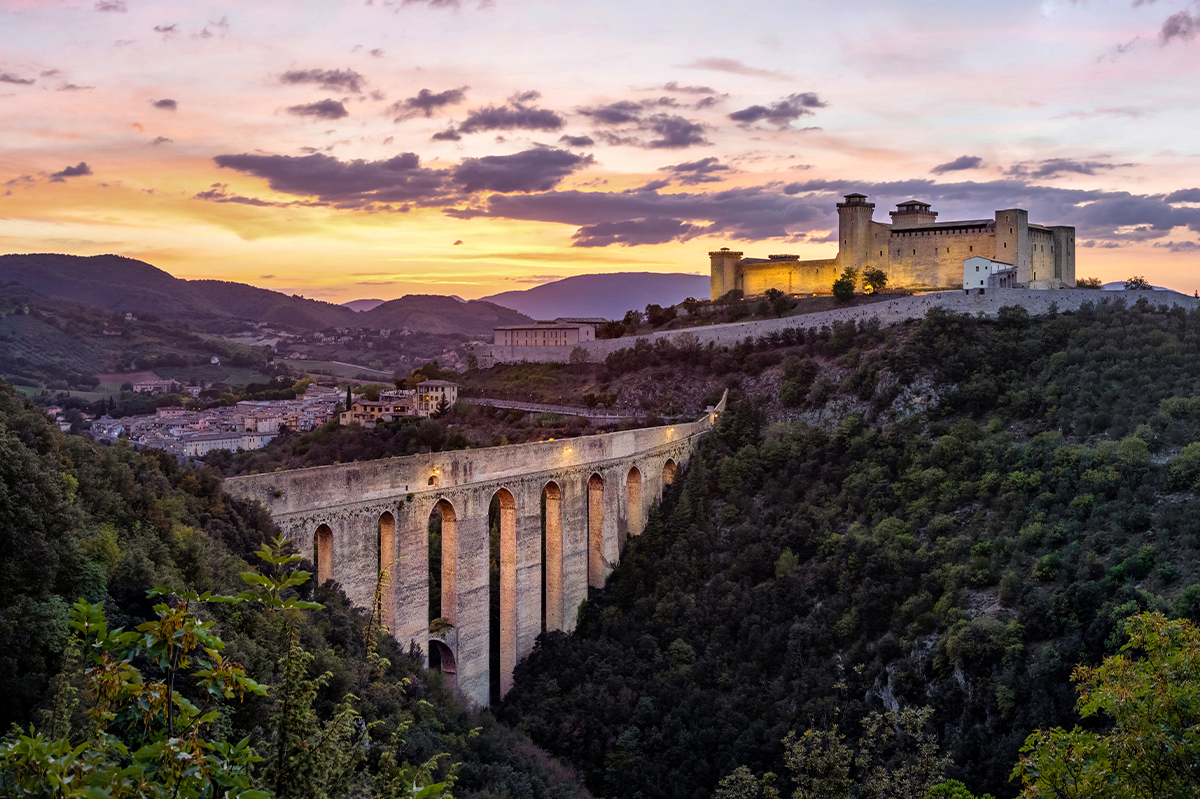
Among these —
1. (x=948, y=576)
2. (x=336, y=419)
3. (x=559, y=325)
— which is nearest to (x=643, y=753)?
(x=948, y=576)

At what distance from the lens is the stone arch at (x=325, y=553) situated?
21.1 m

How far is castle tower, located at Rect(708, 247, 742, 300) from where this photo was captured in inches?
2581

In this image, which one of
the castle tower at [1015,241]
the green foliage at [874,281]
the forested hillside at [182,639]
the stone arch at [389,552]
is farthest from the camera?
the green foliage at [874,281]

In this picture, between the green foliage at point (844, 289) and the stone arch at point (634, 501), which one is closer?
the stone arch at point (634, 501)

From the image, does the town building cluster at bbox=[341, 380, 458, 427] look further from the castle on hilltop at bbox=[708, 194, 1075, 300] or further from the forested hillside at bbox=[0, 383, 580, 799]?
the forested hillside at bbox=[0, 383, 580, 799]

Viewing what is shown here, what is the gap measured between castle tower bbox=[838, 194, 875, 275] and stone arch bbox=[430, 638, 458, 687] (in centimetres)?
4046

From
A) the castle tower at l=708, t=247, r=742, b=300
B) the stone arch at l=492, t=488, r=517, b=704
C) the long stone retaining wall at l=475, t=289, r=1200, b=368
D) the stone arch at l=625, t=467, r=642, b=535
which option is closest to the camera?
the stone arch at l=492, t=488, r=517, b=704

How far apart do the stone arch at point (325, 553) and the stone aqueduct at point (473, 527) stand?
0.08 ft

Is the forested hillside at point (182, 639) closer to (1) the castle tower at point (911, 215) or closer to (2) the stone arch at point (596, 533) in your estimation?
(2) the stone arch at point (596, 533)

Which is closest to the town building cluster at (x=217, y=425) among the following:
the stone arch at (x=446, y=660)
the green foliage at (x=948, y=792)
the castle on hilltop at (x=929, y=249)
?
the stone arch at (x=446, y=660)

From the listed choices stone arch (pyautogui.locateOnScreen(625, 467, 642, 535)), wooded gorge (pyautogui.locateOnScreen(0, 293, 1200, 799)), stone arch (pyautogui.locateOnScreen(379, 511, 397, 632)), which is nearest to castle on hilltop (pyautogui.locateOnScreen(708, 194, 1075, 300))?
wooded gorge (pyautogui.locateOnScreen(0, 293, 1200, 799))

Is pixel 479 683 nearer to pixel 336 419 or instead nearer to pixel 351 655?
pixel 351 655

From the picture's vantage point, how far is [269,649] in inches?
554

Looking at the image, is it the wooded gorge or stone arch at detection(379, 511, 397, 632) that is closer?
the wooded gorge
